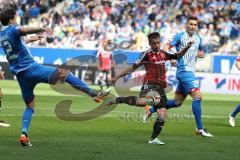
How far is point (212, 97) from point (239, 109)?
10.8m

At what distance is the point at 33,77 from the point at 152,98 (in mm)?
2255

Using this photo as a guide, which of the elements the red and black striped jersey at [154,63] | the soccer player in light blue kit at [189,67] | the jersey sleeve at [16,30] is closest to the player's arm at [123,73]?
the red and black striped jersey at [154,63]

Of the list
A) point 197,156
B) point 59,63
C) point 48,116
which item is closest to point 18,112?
point 48,116

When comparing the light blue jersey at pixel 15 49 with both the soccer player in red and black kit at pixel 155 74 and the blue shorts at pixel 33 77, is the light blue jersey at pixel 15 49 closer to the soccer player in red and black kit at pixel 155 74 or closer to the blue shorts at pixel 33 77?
the blue shorts at pixel 33 77

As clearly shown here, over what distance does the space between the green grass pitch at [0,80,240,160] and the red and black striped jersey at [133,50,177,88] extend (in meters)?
1.14

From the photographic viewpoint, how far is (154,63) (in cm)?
1290

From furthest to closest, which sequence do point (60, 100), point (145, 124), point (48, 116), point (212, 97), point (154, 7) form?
point (154, 7) < point (212, 97) < point (60, 100) < point (48, 116) < point (145, 124)

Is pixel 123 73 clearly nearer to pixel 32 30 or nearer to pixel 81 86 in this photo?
pixel 81 86

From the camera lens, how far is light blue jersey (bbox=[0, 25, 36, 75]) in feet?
38.7

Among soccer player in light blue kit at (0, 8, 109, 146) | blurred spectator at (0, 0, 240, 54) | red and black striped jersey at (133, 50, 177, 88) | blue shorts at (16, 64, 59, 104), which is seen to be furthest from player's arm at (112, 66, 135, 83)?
blurred spectator at (0, 0, 240, 54)

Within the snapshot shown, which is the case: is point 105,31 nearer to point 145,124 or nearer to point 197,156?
point 145,124

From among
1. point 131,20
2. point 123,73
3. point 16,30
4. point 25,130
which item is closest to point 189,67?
point 123,73

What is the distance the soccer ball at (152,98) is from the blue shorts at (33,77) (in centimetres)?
178

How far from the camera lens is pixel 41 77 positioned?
1202cm
